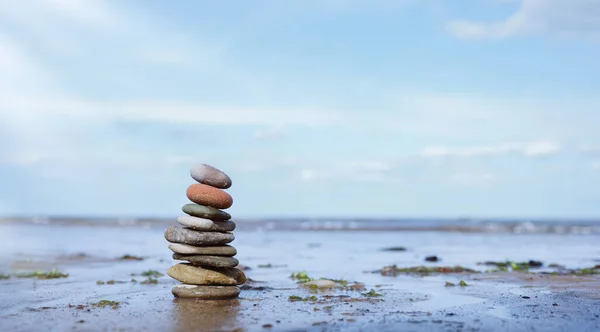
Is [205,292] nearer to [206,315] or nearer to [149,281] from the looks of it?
[206,315]

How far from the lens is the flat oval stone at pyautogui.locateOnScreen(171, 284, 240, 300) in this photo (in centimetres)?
1523

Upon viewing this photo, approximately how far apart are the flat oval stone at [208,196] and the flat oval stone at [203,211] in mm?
109

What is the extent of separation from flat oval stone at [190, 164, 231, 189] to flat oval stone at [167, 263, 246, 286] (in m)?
2.00

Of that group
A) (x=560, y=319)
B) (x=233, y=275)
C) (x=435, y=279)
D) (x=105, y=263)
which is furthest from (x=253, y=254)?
(x=560, y=319)

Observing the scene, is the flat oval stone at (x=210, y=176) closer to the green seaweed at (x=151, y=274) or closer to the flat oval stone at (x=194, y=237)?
the flat oval stone at (x=194, y=237)

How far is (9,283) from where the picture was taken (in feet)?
64.0

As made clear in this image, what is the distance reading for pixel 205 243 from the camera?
1567cm

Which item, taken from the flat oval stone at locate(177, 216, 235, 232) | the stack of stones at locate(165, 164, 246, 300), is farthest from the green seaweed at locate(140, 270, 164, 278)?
the flat oval stone at locate(177, 216, 235, 232)

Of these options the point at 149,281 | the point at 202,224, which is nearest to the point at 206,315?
the point at 202,224

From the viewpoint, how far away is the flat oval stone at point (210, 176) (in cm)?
1585

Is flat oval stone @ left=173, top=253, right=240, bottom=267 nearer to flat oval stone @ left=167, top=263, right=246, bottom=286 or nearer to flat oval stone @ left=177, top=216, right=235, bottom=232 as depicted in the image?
flat oval stone @ left=167, top=263, right=246, bottom=286

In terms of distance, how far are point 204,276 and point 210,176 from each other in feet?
7.65

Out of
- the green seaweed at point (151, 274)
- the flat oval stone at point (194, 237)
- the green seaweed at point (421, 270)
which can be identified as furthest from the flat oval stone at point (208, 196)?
the green seaweed at point (421, 270)

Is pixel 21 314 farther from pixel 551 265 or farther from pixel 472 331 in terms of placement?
pixel 551 265
